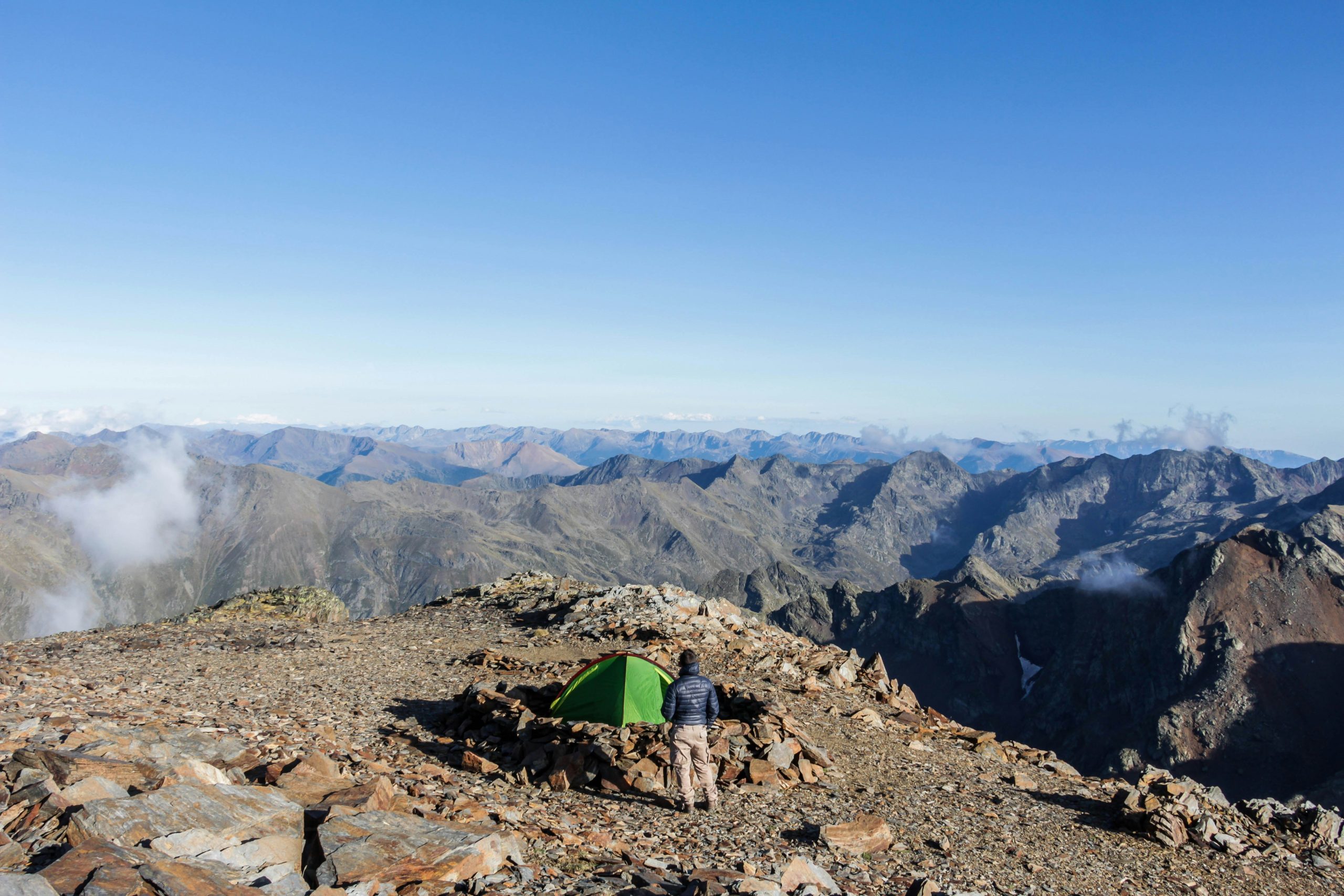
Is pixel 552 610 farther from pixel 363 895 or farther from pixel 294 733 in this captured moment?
pixel 363 895

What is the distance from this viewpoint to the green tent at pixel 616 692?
19.2 meters

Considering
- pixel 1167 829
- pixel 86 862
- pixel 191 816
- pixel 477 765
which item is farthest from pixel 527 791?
pixel 1167 829

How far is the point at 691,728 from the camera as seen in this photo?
622 inches

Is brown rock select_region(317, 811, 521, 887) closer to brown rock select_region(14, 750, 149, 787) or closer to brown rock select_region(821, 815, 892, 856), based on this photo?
brown rock select_region(14, 750, 149, 787)

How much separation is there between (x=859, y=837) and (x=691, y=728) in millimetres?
4112

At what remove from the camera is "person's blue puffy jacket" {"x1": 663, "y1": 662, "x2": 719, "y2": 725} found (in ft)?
52.1

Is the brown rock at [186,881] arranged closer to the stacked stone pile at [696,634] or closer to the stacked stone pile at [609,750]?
the stacked stone pile at [609,750]

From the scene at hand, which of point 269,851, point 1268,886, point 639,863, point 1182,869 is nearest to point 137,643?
point 269,851

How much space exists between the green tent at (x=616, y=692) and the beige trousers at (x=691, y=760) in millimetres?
3261

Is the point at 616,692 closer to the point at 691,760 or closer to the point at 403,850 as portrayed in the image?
the point at 691,760

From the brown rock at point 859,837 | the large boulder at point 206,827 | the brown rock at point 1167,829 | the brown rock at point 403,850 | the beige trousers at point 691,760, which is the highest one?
the large boulder at point 206,827

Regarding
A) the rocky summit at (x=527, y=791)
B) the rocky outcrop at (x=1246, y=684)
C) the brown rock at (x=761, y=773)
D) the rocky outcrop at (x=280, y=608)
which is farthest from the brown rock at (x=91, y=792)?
the rocky outcrop at (x=1246, y=684)

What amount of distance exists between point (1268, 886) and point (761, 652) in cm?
1616

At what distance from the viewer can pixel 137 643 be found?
27.6 m
